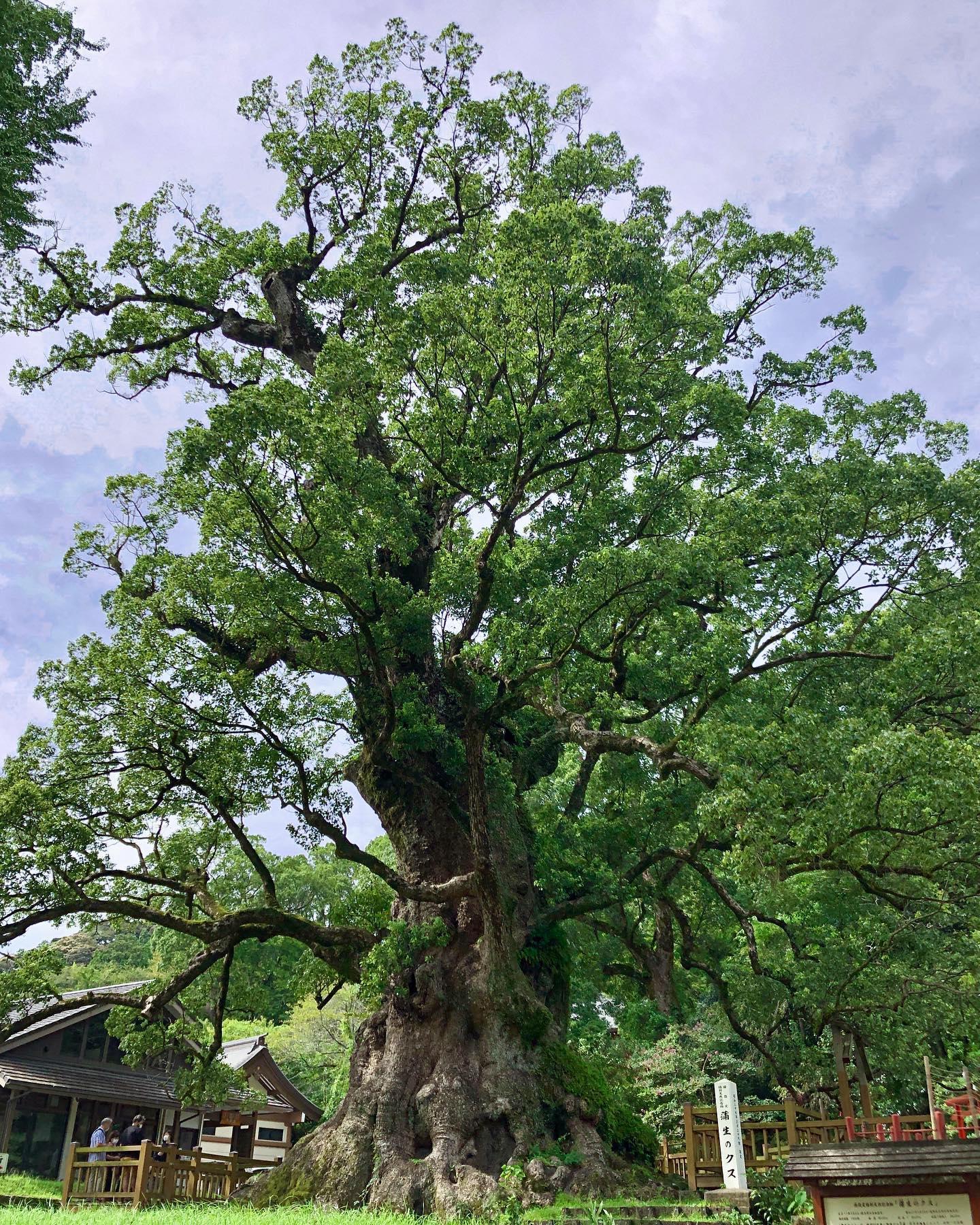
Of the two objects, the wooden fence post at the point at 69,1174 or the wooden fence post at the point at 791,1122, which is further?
the wooden fence post at the point at 69,1174

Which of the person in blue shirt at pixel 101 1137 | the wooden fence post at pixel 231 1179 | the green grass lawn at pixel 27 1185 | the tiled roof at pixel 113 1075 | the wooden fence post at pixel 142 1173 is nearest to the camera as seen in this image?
the wooden fence post at pixel 142 1173

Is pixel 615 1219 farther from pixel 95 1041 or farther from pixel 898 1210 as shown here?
pixel 95 1041

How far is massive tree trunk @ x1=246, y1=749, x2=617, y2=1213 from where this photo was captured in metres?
11.1

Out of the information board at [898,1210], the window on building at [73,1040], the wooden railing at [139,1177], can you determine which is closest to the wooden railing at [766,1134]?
the information board at [898,1210]

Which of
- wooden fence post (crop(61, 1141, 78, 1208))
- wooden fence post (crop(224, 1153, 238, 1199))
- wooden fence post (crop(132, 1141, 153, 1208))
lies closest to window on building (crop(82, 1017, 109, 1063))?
wooden fence post (crop(224, 1153, 238, 1199))

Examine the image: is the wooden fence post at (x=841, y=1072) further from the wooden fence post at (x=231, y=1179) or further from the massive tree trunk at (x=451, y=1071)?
the wooden fence post at (x=231, y=1179)

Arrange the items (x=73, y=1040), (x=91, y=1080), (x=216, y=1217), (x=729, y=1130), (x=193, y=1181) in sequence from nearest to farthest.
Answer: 1. (x=216, y=1217)
2. (x=729, y=1130)
3. (x=193, y=1181)
4. (x=91, y=1080)
5. (x=73, y=1040)

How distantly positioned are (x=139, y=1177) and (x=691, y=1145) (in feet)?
26.5

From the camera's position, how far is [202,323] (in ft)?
57.7

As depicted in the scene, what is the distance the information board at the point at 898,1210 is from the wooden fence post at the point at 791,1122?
330cm

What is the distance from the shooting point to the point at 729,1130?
35.5ft

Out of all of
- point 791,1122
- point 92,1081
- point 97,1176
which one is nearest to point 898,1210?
point 791,1122

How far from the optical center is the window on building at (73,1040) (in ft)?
68.9

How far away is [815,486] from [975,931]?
6.93 m
